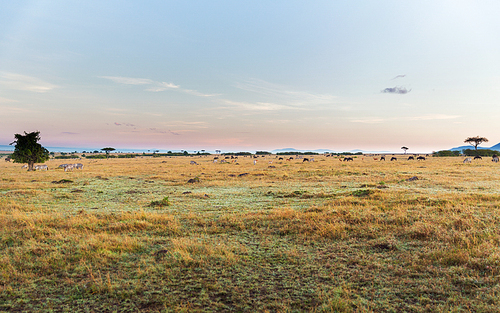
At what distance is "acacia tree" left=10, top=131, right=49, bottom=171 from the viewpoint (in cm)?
3812

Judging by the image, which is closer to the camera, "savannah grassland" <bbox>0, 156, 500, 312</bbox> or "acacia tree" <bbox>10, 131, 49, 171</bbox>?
"savannah grassland" <bbox>0, 156, 500, 312</bbox>

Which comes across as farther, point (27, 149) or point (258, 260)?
point (27, 149)

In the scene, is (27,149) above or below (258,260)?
above

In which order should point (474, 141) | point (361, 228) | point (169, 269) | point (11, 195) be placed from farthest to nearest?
point (474, 141) → point (11, 195) → point (361, 228) → point (169, 269)

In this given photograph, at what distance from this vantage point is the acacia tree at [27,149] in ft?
125

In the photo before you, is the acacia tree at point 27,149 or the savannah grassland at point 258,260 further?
the acacia tree at point 27,149

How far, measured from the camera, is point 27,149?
38.0 metres

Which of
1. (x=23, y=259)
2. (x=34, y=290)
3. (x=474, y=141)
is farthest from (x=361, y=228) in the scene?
(x=474, y=141)

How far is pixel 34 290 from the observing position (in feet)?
19.0

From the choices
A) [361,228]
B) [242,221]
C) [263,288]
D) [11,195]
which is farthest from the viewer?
[11,195]

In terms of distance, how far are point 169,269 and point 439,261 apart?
6.86 m

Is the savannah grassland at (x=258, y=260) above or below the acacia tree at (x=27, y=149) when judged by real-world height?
below

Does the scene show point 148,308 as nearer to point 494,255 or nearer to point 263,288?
point 263,288

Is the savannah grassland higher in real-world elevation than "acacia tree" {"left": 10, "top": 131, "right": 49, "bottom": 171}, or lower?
lower
